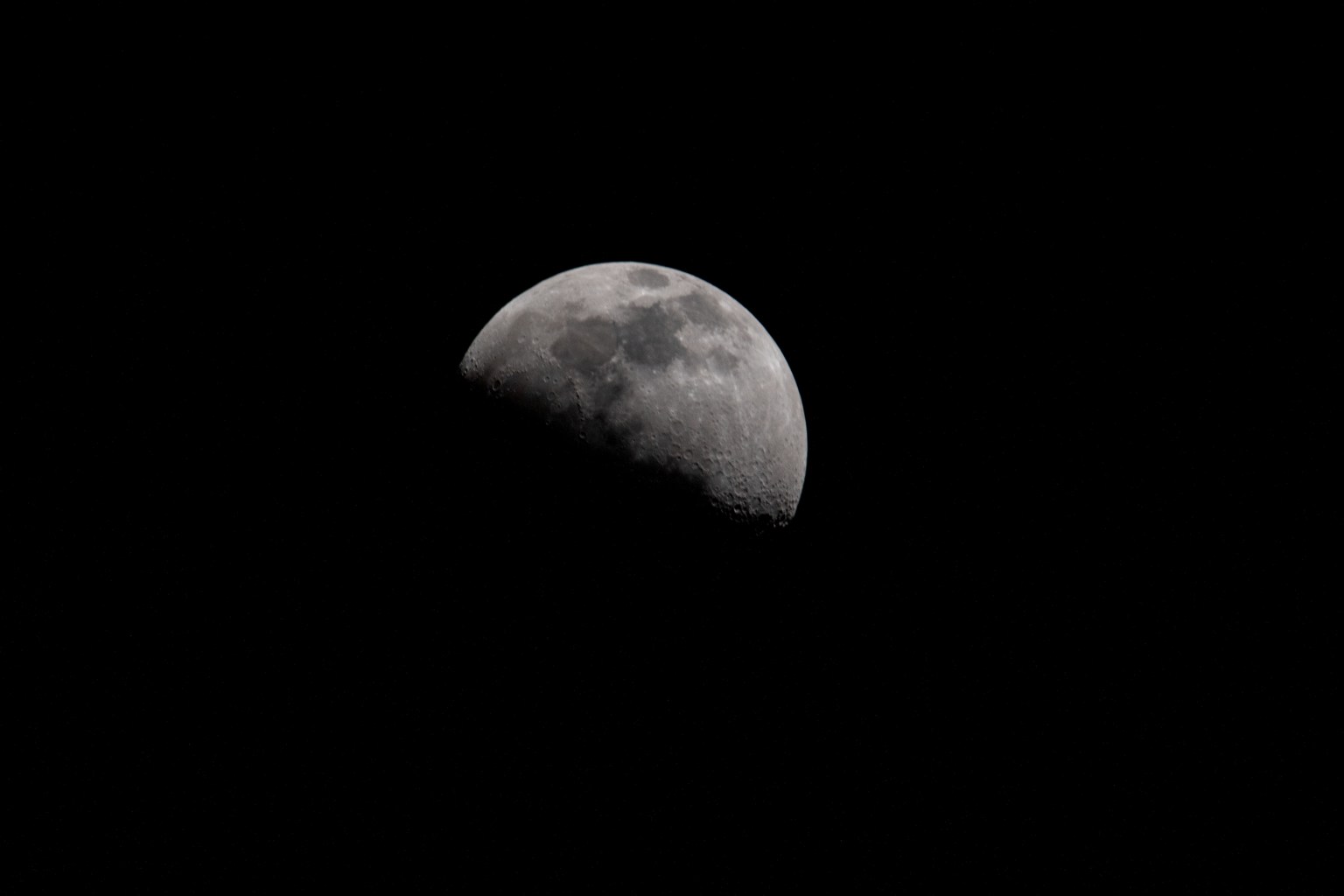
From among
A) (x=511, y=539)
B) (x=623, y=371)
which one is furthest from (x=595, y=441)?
(x=511, y=539)

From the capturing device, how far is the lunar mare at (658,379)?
11.5 feet

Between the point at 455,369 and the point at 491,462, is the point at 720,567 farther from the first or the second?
the point at 455,369

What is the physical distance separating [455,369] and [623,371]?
0.83 m

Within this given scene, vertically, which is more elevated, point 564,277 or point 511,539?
point 564,277

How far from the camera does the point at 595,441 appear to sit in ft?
11.4

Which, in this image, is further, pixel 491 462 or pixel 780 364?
pixel 780 364

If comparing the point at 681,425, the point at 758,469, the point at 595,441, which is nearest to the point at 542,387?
the point at 595,441

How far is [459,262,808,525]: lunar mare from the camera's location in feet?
11.5

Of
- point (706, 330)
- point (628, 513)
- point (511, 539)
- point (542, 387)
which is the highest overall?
point (706, 330)

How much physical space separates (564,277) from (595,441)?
82 centimetres

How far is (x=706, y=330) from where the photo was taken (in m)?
3.74

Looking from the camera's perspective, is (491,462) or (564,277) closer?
(491,462)

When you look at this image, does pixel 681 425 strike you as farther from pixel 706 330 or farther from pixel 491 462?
pixel 491 462

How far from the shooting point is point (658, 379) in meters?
3.54
